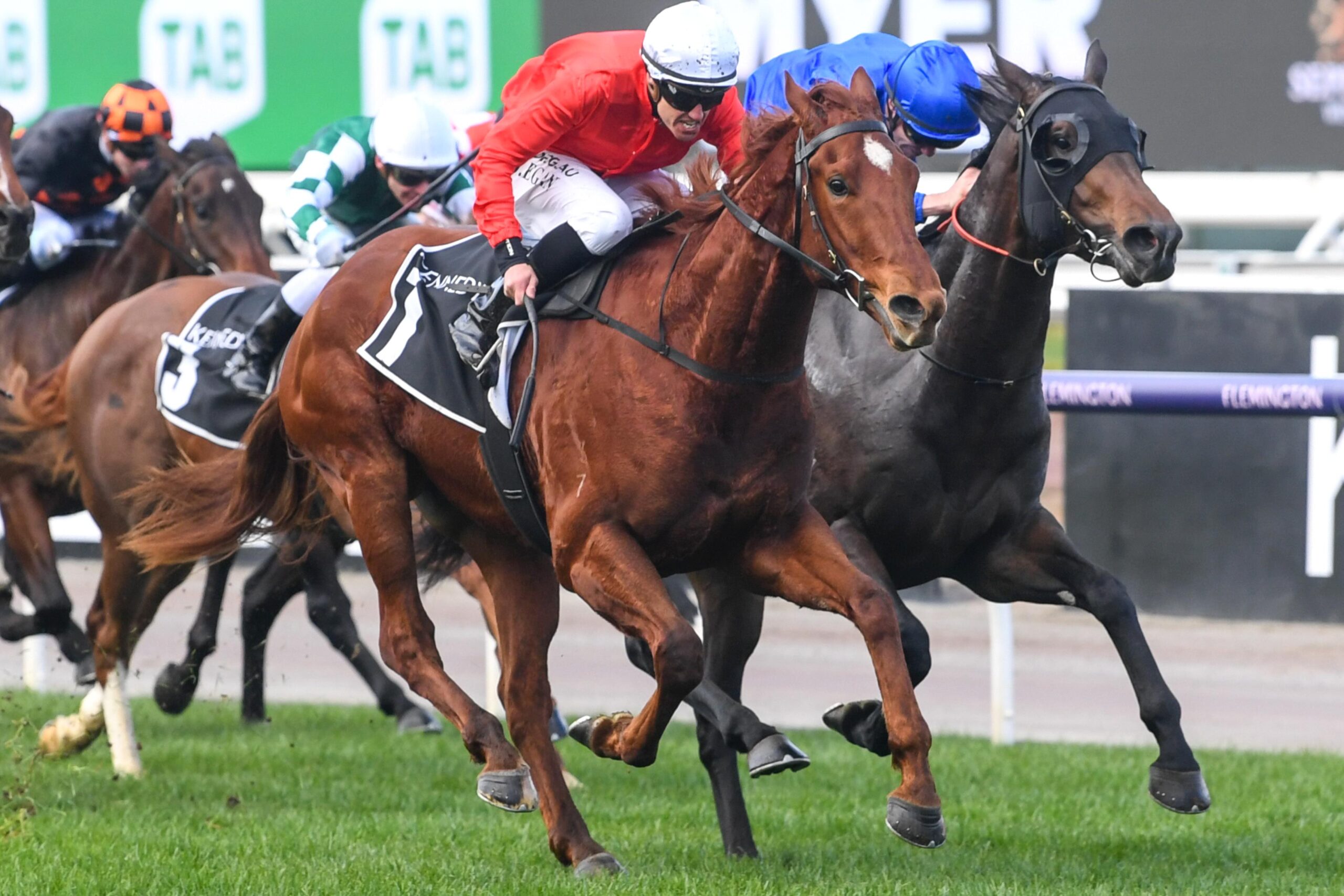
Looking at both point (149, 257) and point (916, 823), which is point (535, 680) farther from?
point (149, 257)

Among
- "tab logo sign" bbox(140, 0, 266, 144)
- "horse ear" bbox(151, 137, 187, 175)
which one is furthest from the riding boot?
"tab logo sign" bbox(140, 0, 266, 144)

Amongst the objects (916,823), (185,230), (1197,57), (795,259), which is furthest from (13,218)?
(1197,57)

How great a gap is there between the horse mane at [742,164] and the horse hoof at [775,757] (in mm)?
1161

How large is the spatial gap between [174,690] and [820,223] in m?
3.57

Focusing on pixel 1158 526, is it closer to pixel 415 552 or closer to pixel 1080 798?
pixel 1080 798

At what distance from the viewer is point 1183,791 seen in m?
4.71

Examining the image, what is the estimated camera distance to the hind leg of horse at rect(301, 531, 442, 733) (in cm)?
705

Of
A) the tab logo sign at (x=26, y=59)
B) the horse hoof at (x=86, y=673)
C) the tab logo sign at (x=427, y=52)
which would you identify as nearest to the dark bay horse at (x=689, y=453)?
the horse hoof at (x=86, y=673)

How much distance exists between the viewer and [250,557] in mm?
10500

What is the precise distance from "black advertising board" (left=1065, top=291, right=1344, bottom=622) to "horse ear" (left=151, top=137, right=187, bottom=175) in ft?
12.7

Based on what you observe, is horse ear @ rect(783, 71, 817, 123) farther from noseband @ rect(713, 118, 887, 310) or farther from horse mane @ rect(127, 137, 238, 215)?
horse mane @ rect(127, 137, 238, 215)

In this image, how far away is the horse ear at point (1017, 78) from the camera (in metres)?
4.82

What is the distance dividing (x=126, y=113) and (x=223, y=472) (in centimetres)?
227

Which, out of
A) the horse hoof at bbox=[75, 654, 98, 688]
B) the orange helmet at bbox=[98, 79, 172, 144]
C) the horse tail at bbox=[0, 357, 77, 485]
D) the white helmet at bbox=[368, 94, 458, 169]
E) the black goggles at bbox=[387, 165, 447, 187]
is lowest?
the horse hoof at bbox=[75, 654, 98, 688]
